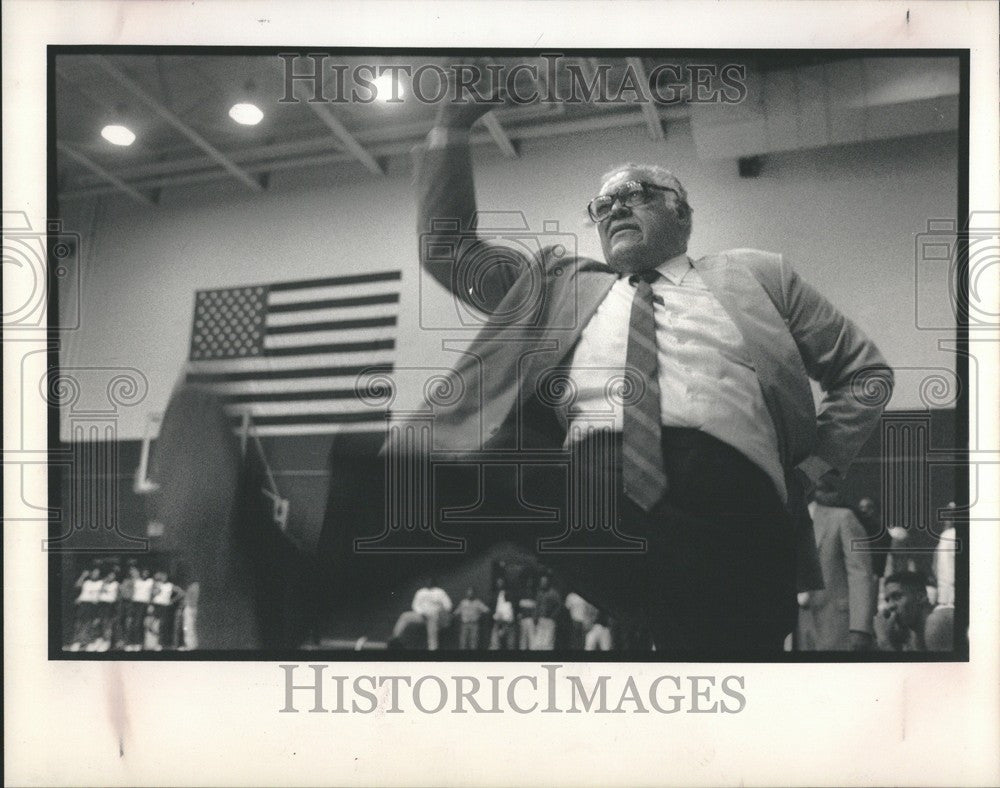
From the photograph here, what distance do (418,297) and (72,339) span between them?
0.92 m

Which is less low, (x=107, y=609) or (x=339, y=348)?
(x=339, y=348)

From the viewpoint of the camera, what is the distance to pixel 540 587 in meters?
2.21

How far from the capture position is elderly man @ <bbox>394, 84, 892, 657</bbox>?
86.3 inches

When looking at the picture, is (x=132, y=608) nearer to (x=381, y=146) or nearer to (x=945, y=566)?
(x=381, y=146)

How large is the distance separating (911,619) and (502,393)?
119cm

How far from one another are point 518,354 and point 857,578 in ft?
3.36

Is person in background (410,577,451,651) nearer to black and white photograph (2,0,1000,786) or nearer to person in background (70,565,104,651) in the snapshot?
black and white photograph (2,0,1000,786)

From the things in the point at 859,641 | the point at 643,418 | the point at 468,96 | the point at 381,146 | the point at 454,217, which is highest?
the point at 468,96

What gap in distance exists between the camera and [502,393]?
2236 mm

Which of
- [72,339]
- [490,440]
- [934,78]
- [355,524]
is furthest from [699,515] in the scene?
[72,339]

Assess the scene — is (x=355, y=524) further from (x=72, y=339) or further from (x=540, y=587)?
(x=72, y=339)

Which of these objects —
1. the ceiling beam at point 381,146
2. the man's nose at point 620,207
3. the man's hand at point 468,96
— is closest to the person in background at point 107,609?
the ceiling beam at point 381,146

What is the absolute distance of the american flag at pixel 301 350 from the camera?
88.2 inches

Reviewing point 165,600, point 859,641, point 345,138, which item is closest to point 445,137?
point 345,138
